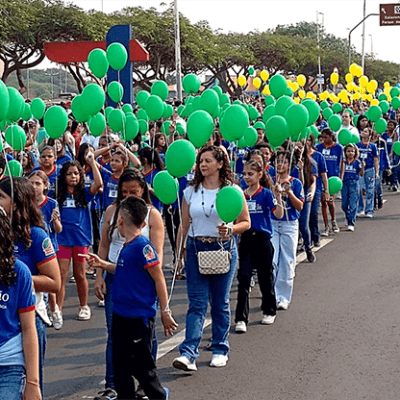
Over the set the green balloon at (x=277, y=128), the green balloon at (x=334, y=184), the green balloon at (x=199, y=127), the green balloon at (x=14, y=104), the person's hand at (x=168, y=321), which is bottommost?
the green balloon at (x=334, y=184)

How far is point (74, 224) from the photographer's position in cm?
758

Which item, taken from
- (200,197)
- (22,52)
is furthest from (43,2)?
(200,197)

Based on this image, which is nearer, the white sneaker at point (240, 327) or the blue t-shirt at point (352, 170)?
the white sneaker at point (240, 327)

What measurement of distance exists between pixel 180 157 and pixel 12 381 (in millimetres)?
2760

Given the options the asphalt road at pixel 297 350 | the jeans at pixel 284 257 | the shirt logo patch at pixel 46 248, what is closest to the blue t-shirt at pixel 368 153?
the asphalt road at pixel 297 350

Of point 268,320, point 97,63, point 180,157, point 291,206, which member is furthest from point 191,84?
point 180,157

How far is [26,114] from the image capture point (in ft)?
34.1

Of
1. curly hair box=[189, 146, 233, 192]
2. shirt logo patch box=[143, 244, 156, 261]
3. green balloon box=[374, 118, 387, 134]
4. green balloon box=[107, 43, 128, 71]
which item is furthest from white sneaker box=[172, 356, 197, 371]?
green balloon box=[374, 118, 387, 134]

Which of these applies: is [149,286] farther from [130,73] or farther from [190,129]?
[130,73]

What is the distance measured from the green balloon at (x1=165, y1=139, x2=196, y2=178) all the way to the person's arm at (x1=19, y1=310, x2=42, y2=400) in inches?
101

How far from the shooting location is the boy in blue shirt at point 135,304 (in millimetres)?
4734

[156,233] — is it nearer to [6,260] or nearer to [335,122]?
[6,260]

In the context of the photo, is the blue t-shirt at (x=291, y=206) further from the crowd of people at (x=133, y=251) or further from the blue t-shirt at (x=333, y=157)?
the blue t-shirt at (x=333, y=157)

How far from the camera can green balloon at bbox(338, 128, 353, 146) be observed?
12602mm
